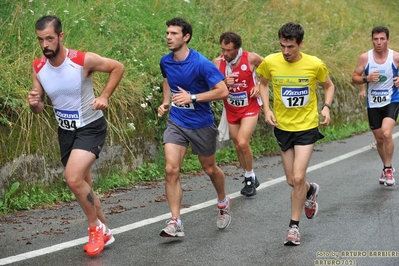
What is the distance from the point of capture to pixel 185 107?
8141 millimetres

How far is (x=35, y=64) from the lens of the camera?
725 centimetres

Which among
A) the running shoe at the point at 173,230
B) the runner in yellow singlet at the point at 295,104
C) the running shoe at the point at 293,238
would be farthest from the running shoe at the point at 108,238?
the runner in yellow singlet at the point at 295,104

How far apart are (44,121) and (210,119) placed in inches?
97.4

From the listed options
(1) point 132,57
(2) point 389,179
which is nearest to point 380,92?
(2) point 389,179

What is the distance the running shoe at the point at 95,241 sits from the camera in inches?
275

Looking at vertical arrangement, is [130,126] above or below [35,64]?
below

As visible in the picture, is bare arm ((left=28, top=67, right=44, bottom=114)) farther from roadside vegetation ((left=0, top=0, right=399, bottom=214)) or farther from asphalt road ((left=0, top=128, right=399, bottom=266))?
roadside vegetation ((left=0, top=0, right=399, bottom=214))

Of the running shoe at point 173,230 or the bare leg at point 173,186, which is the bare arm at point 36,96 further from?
the running shoe at point 173,230

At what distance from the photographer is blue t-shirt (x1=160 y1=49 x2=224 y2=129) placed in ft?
Result: 26.0

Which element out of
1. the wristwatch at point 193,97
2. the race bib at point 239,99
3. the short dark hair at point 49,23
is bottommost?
the race bib at point 239,99

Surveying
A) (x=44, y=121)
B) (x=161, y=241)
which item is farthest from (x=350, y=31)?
(x=161, y=241)

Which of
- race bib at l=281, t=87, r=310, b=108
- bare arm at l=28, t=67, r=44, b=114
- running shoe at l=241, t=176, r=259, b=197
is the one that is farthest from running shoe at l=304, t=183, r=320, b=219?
bare arm at l=28, t=67, r=44, b=114

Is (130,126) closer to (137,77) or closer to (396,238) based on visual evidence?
(137,77)

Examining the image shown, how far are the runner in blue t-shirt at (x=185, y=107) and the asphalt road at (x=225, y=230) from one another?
42 centimetres
